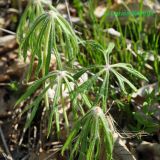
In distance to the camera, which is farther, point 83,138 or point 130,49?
point 130,49

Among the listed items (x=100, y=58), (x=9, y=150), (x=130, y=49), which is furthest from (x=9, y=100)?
(x=130, y=49)

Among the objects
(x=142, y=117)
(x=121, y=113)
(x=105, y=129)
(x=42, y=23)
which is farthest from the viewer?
(x=121, y=113)

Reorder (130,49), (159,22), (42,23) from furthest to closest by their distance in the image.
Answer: (159,22)
(130,49)
(42,23)

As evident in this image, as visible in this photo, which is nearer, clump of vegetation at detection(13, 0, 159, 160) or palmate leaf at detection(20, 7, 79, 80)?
clump of vegetation at detection(13, 0, 159, 160)

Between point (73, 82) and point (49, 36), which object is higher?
point (49, 36)

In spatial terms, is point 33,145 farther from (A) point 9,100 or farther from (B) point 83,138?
(B) point 83,138

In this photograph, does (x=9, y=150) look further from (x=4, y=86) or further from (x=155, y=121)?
(x=155, y=121)

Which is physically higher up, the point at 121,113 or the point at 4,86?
the point at 4,86

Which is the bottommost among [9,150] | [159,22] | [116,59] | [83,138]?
[9,150]

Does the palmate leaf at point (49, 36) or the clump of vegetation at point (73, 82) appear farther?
the palmate leaf at point (49, 36)
